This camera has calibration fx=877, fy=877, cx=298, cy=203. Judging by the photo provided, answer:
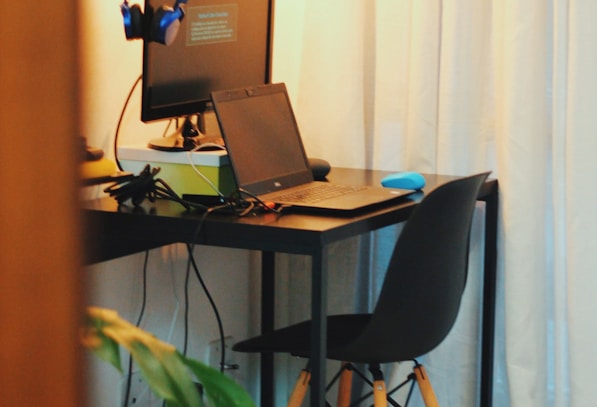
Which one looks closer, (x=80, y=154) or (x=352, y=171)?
(x=80, y=154)

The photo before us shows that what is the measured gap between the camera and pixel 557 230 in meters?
1.96

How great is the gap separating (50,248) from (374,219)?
1.27m

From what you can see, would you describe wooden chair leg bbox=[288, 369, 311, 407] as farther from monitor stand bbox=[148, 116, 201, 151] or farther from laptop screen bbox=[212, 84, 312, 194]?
monitor stand bbox=[148, 116, 201, 151]

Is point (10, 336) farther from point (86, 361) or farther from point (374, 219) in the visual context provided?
point (374, 219)

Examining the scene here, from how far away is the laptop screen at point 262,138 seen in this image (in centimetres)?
161

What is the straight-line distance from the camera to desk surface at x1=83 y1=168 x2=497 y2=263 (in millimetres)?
1368

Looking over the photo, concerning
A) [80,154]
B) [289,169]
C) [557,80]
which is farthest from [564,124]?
[80,154]

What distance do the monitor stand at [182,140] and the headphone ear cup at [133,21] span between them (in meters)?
0.21

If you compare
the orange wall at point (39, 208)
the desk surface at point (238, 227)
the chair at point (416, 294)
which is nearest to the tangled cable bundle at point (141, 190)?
the desk surface at point (238, 227)

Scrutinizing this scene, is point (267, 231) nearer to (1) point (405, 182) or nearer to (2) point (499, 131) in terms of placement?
(1) point (405, 182)

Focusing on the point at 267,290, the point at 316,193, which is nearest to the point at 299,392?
the point at 316,193

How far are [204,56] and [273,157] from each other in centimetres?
26

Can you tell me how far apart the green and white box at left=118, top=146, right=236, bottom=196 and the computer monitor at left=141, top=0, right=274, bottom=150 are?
0.10 feet

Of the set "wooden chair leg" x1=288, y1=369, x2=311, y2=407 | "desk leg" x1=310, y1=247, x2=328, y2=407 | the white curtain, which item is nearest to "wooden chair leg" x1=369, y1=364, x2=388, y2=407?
"wooden chair leg" x1=288, y1=369, x2=311, y2=407
